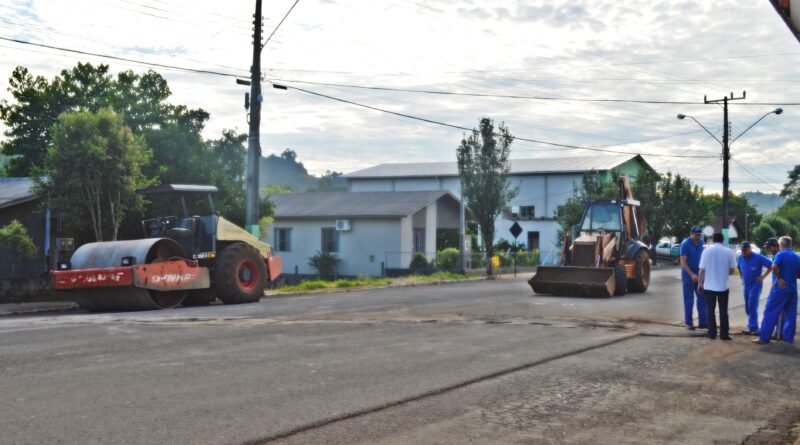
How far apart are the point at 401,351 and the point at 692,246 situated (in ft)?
21.5

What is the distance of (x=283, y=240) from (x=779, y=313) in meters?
35.9

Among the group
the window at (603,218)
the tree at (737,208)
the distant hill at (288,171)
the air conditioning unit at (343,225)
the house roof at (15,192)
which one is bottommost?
the window at (603,218)

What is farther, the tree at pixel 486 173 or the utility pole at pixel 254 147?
the tree at pixel 486 173

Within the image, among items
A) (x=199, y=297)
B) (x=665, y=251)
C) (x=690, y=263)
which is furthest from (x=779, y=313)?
(x=665, y=251)

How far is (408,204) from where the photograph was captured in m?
44.0

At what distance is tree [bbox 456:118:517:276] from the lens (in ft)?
126

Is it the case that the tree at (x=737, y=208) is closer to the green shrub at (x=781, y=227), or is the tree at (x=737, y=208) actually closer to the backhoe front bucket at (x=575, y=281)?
the green shrub at (x=781, y=227)

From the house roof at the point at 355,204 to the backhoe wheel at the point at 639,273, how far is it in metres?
17.5

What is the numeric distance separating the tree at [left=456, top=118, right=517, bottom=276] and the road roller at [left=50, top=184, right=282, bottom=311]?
1762 centimetres

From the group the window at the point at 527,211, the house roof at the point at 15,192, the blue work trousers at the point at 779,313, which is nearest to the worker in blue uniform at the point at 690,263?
the blue work trousers at the point at 779,313

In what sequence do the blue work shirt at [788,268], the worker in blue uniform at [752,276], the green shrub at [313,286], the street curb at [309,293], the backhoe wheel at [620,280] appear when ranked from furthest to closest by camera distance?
the green shrub at [313,286] → the backhoe wheel at [620,280] → the street curb at [309,293] → the worker in blue uniform at [752,276] → the blue work shirt at [788,268]

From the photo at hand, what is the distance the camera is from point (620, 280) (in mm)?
23984

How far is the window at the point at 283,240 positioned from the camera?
153ft

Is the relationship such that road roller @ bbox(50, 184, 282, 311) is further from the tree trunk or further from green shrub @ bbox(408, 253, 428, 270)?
green shrub @ bbox(408, 253, 428, 270)
